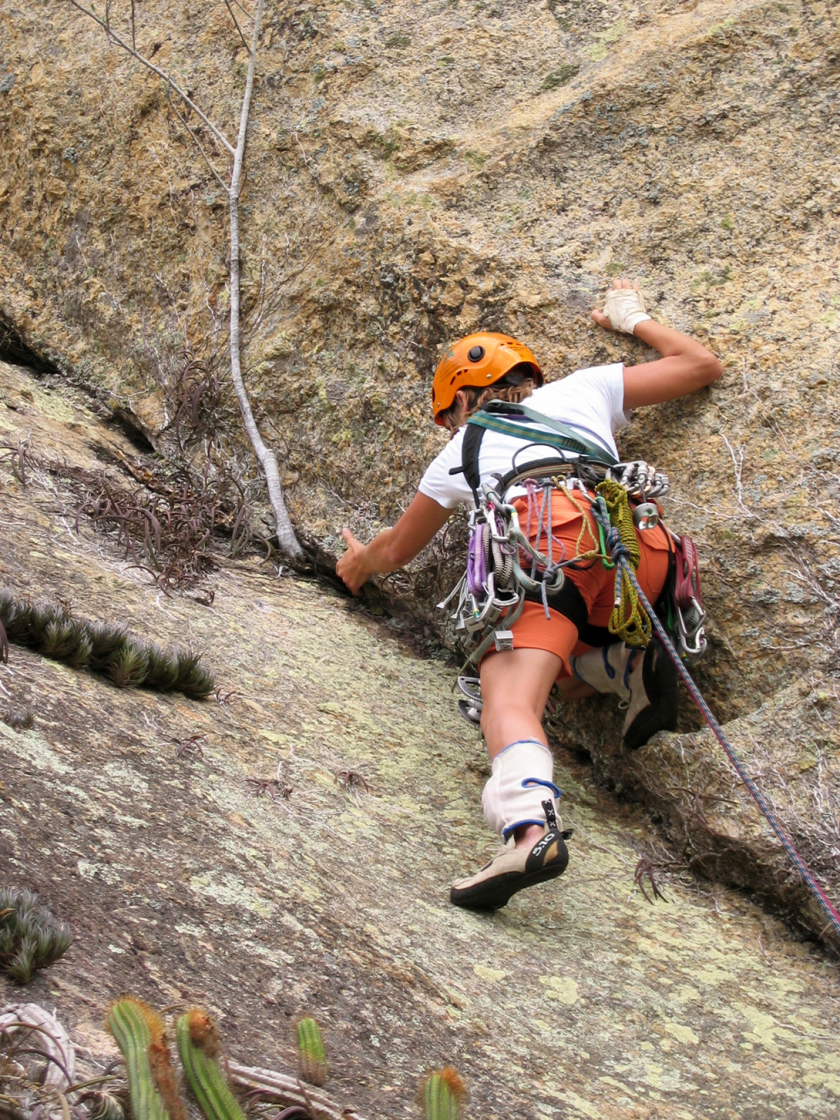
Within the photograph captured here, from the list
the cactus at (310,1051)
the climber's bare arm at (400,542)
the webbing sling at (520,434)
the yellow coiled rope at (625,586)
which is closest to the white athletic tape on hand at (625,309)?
the webbing sling at (520,434)

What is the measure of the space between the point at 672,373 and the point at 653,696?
1.28 m

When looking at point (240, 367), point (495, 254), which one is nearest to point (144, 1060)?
point (495, 254)

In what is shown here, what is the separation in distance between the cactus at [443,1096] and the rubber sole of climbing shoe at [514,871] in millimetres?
1330

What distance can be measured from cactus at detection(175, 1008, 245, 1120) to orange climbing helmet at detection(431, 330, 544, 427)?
295 centimetres

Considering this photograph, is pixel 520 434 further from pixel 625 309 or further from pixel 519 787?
pixel 519 787

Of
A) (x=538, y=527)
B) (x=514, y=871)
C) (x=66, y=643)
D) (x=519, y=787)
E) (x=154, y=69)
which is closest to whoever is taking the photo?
(x=514, y=871)

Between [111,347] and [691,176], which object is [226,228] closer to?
[111,347]

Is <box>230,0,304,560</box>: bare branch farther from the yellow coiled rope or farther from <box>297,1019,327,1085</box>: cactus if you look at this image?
<box>297,1019,327,1085</box>: cactus

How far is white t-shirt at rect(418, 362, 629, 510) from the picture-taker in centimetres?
360

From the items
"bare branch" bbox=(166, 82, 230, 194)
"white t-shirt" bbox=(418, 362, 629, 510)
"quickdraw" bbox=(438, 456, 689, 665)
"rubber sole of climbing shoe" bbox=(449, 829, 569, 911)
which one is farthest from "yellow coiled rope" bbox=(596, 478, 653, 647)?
"bare branch" bbox=(166, 82, 230, 194)

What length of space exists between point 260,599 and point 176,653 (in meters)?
1.13

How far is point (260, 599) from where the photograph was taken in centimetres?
462

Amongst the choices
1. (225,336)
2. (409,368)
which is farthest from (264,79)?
(409,368)

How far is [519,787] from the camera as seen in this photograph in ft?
9.29
